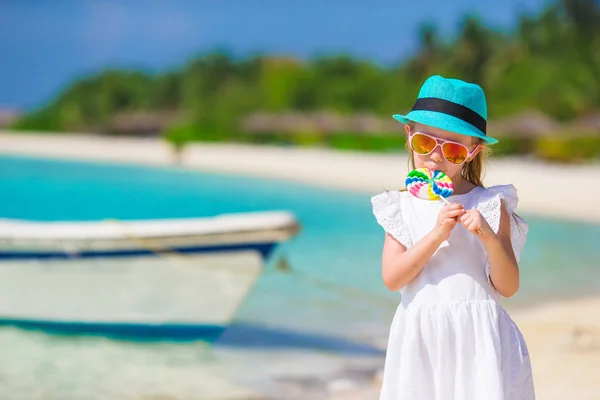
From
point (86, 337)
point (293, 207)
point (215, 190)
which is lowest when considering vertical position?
point (86, 337)

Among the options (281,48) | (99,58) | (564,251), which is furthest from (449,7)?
(564,251)

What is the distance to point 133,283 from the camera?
19.5 feet

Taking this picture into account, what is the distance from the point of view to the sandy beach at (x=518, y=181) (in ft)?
15.7

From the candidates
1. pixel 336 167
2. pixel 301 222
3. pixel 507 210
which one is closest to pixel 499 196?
pixel 507 210

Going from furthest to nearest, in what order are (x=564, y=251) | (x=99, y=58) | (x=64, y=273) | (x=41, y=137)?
1. (x=99, y=58)
2. (x=41, y=137)
3. (x=564, y=251)
4. (x=64, y=273)

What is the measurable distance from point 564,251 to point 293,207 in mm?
7316

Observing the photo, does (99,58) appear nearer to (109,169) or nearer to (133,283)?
(109,169)

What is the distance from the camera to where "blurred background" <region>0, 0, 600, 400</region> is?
18.3 ft

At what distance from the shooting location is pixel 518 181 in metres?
19.2

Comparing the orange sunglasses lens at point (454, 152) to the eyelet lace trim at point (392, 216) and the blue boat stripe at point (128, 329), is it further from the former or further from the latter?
the blue boat stripe at point (128, 329)

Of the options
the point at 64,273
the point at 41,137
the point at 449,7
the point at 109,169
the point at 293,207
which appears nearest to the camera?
the point at 64,273

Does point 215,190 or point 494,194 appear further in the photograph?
point 215,190

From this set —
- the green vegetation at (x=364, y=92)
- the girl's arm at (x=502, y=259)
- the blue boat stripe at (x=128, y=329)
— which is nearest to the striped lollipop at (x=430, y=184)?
the girl's arm at (x=502, y=259)

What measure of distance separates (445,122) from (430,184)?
159mm
